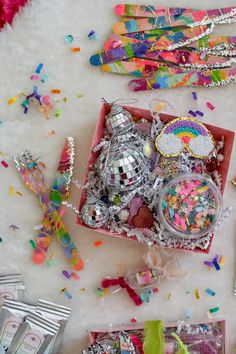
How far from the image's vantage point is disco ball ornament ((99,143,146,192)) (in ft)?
5.03

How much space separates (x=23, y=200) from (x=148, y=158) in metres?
0.38

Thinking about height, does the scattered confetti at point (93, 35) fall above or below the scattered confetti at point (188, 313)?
above

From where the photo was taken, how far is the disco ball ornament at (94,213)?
1549 millimetres

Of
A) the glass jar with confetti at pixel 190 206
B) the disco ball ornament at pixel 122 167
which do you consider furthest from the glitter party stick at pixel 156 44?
the glass jar with confetti at pixel 190 206

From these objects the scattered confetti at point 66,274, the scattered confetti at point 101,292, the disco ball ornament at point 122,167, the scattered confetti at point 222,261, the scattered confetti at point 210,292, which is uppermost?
the disco ball ornament at point 122,167

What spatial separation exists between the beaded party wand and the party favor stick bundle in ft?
1.13

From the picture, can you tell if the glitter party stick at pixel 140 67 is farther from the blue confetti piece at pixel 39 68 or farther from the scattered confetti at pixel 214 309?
the scattered confetti at pixel 214 309

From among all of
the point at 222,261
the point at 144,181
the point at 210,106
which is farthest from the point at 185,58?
the point at 222,261

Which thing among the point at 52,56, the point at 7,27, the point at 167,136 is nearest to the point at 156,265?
the point at 167,136

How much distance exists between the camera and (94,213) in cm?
155

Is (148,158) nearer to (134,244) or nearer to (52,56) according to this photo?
(134,244)

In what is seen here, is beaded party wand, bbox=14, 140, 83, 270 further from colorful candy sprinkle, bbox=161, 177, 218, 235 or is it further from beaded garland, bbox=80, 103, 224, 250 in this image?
colorful candy sprinkle, bbox=161, 177, 218, 235

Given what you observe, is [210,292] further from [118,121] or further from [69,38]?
[69,38]

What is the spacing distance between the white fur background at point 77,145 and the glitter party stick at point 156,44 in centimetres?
5
